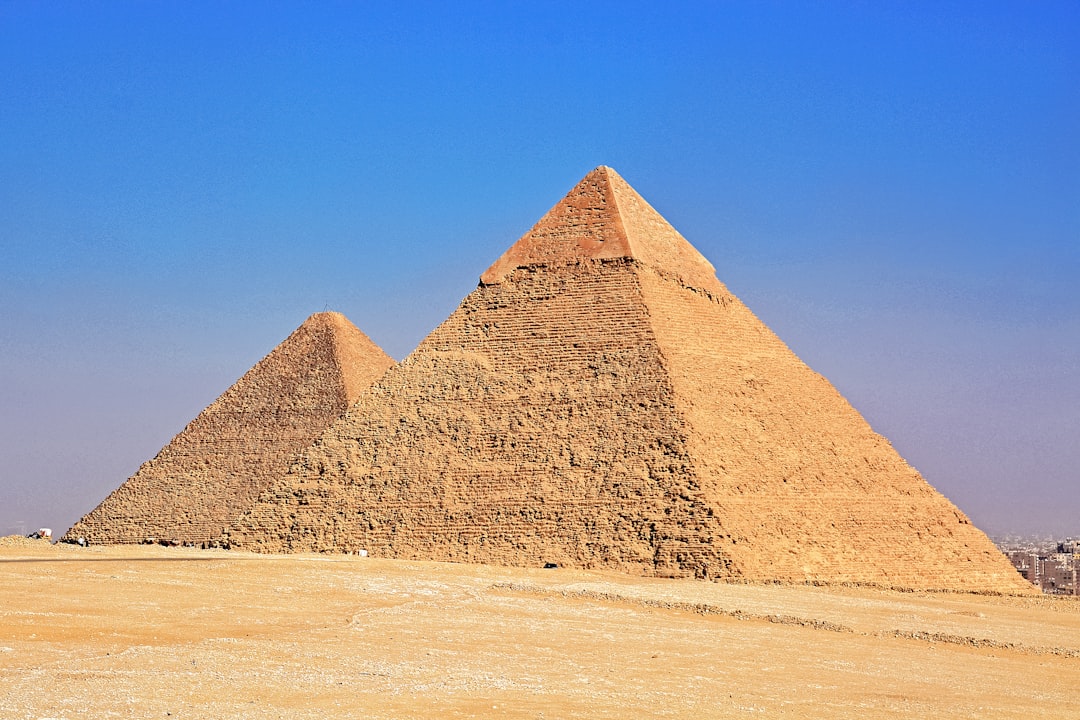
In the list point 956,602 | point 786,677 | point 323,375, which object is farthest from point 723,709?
point 323,375

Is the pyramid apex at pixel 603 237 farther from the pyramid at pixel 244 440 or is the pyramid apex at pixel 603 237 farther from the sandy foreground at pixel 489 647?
the pyramid at pixel 244 440

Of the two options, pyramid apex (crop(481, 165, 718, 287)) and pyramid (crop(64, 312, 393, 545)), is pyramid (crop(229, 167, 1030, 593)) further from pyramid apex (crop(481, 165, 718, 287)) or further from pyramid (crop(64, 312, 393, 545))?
pyramid (crop(64, 312, 393, 545))

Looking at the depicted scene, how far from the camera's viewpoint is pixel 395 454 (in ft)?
107

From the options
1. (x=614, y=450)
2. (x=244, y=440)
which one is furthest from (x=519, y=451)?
(x=244, y=440)

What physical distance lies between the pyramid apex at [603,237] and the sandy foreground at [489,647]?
36.4 feet

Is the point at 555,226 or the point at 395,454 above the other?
the point at 555,226

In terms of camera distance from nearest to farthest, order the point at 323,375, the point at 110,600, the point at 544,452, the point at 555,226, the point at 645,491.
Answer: the point at 110,600 < the point at 645,491 < the point at 544,452 < the point at 555,226 < the point at 323,375

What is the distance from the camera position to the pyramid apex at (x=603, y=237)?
35.5 metres

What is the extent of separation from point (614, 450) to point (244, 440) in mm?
22619

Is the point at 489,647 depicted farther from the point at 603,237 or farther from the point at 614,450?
the point at 603,237

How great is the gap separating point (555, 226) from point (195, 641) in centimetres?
2329

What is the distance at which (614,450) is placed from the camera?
30766 mm

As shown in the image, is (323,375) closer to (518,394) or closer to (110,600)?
(518,394)

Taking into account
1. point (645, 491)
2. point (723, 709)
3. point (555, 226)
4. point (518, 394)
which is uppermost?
point (555, 226)
